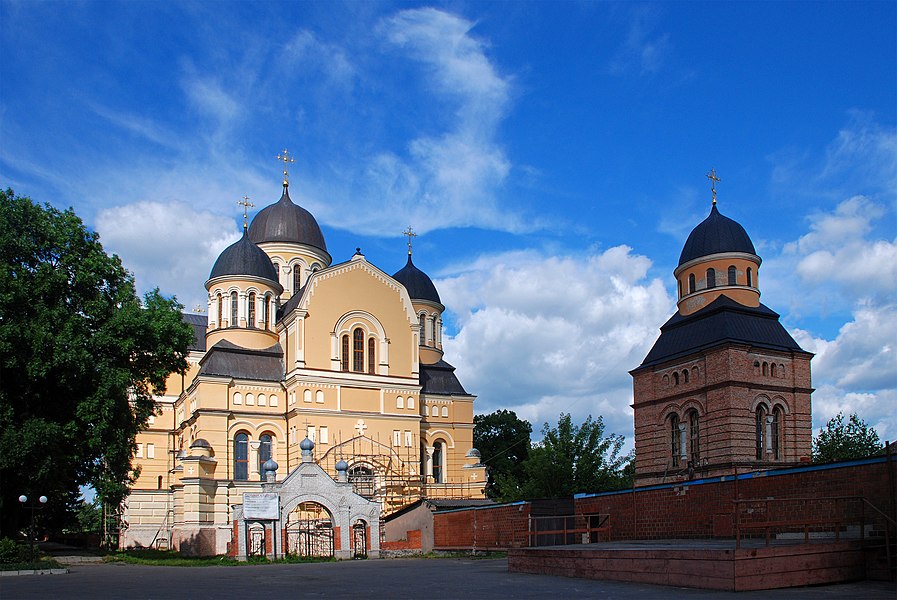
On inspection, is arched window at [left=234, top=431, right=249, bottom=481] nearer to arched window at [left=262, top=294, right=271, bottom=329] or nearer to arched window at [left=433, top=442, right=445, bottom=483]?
arched window at [left=262, top=294, right=271, bottom=329]

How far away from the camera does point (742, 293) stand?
3891cm

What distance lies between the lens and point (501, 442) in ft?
228

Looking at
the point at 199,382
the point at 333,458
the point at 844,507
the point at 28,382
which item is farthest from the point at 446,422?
the point at 844,507

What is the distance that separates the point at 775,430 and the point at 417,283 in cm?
2408

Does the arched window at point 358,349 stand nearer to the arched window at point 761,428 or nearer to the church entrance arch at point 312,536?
the church entrance arch at point 312,536

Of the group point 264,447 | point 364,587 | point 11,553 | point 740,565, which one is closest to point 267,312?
point 264,447

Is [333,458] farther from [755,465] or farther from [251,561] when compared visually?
[755,465]

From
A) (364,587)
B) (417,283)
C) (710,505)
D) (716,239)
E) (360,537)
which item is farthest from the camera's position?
(417,283)

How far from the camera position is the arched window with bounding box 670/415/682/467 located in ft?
123

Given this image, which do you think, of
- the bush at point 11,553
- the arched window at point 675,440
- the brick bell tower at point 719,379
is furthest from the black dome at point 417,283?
the bush at point 11,553

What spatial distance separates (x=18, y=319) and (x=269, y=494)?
31.3 ft

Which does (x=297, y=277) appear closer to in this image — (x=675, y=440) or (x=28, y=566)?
(x=675, y=440)

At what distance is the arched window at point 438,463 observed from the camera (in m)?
45.7

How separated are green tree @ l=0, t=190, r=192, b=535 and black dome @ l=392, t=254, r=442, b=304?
24.2 metres
